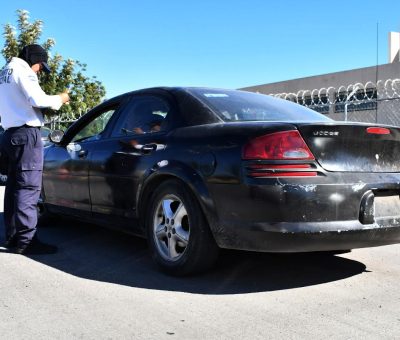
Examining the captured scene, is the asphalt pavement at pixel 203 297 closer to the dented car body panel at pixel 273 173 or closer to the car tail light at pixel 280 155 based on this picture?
the dented car body panel at pixel 273 173

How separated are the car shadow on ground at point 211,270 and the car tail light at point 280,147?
101 centimetres

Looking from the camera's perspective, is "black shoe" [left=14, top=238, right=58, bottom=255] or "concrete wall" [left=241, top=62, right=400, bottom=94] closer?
"black shoe" [left=14, top=238, right=58, bottom=255]

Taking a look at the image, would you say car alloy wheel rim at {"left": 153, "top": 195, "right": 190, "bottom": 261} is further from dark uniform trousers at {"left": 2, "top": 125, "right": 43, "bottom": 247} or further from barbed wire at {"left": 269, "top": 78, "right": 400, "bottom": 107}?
barbed wire at {"left": 269, "top": 78, "right": 400, "bottom": 107}

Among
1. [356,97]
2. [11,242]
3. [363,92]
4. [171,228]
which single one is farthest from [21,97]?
[356,97]

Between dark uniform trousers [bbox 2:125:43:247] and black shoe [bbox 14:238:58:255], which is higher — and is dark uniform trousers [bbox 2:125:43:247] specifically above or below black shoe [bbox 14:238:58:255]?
above

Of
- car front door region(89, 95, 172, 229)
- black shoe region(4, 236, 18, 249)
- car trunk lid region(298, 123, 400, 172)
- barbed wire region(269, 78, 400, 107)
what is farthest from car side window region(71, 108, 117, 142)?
barbed wire region(269, 78, 400, 107)

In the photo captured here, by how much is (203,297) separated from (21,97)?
2.61 meters

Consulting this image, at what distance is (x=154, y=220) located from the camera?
14.2 ft

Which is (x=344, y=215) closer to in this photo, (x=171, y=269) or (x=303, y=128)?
(x=303, y=128)

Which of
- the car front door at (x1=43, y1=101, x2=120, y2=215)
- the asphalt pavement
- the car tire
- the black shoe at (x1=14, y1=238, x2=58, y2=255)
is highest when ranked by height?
the car front door at (x1=43, y1=101, x2=120, y2=215)

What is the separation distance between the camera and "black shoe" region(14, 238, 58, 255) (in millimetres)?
5047

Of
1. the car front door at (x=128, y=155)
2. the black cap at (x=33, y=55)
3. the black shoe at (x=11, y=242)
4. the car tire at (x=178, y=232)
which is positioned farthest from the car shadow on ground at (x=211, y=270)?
the black cap at (x=33, y=55)

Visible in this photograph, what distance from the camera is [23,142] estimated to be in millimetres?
4945

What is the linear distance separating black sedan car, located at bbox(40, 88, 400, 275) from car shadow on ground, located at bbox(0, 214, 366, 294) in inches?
7.3
